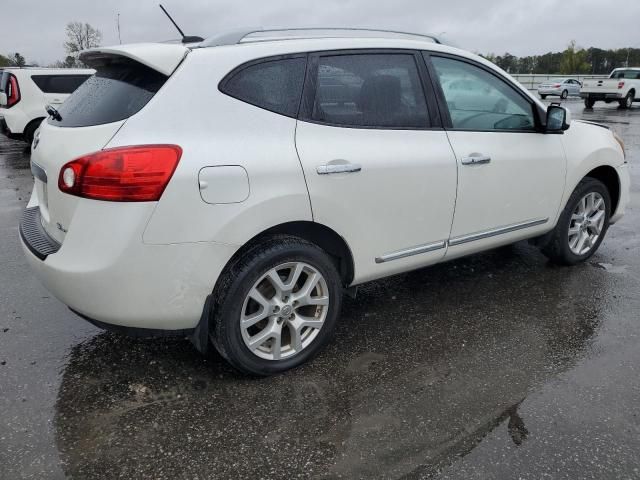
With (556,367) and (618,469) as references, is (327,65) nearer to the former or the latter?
(556,367)

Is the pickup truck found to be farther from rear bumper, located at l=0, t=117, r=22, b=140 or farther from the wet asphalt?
Result: the wet asphalt

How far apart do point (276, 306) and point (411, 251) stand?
38.6 inches

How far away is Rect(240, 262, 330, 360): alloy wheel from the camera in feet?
9.16

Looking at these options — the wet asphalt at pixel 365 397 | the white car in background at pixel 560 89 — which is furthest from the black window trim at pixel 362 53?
the white car in background at pixel 560 89

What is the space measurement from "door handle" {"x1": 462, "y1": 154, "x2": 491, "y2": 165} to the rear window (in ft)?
6.17

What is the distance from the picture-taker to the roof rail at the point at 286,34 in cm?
285

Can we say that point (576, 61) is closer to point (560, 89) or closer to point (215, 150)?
point (560, 89)

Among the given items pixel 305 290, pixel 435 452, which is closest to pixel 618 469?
pixel 435 452

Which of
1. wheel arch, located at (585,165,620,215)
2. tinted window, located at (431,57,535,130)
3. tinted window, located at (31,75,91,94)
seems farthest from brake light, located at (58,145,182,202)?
tinted window, located at (31,75,91,94)

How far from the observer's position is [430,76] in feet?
11.2

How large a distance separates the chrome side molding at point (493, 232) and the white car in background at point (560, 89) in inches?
1307

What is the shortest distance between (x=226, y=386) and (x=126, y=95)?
1550 mm

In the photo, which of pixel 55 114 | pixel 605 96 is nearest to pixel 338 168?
pixel 55 114

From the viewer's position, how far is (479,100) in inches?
146
